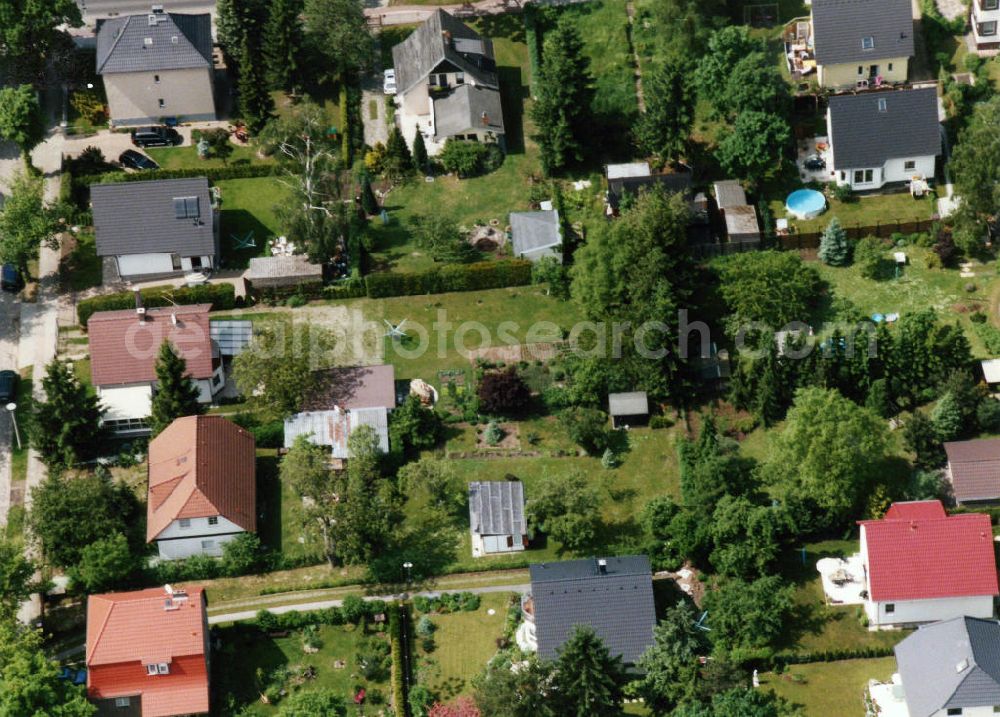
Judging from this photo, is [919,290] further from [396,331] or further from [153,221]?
[153,221]

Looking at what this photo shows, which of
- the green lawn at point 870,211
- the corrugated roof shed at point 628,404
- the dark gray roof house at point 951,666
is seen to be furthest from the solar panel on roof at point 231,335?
the dark gray roof house at point 951,666

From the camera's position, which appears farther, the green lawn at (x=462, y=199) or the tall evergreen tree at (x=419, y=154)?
the tall evergreen tree at (x=419, y=154)

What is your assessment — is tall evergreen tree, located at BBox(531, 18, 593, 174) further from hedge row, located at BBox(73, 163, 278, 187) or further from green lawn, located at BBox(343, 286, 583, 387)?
hedge row, located at BBox(73, 163, 278, 187)

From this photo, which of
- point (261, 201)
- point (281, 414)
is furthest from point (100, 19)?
point (281, 414)

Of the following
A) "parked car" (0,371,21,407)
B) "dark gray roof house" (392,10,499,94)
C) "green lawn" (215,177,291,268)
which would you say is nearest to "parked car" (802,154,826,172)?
"dark gray roof house" (392,10,499,94)

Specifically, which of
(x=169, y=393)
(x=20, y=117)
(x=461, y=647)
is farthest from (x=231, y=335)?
(x=461, y=647)

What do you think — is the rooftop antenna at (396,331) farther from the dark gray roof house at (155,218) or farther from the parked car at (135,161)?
the parked car at (135,161)

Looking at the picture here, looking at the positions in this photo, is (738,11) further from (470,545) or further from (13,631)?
(13,631)
